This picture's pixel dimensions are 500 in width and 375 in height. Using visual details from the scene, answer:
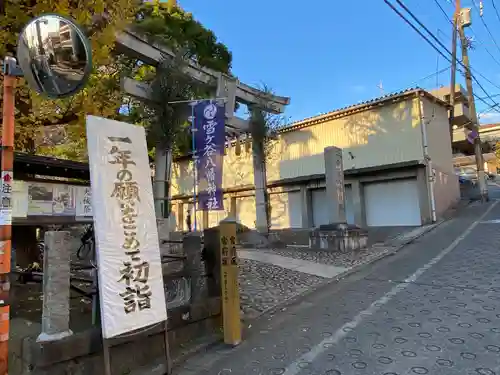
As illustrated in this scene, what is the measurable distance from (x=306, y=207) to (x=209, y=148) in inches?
469

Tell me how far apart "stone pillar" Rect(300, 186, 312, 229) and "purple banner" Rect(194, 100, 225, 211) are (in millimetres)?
11159

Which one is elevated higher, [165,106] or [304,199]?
[165,106]

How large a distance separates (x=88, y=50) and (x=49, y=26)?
41 centimetres

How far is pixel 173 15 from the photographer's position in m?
17.0

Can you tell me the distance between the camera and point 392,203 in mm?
19484

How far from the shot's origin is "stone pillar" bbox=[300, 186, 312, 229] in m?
21.6

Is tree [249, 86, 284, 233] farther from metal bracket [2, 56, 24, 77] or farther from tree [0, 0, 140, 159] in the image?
metal bracket [2, 56, 24, 77]

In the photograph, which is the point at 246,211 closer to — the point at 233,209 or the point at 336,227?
the point at 233,209

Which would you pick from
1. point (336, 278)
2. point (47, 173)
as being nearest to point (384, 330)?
point (336, 278)

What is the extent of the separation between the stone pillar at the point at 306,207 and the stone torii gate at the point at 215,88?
20.6 feet

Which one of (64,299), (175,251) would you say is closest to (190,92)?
(175,251)

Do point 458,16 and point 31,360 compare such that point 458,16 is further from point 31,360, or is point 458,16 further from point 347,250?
point 31,360

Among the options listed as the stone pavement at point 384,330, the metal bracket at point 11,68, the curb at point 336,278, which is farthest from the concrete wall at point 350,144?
the metal bracket at point 11,68

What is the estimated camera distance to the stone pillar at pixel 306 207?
21562 millimetres
